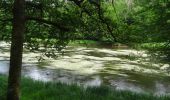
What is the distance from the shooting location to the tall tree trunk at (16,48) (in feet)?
28.3

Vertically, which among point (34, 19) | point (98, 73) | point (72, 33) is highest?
point (34, 19)

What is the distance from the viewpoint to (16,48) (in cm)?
860

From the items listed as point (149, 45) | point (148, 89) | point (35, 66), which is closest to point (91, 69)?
point (35, 66)

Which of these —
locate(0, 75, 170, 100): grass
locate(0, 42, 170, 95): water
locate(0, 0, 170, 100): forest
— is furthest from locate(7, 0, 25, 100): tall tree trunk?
locate(0, 42, 170, 95): water

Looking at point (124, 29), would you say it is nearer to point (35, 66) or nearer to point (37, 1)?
point (37, 1)

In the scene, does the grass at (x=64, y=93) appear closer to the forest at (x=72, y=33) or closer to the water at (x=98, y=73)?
the forest at (x=72, y=33)

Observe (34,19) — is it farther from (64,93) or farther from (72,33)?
(64,93)

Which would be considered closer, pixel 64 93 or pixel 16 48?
pixel 16 48

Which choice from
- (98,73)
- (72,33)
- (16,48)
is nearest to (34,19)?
(16,48)

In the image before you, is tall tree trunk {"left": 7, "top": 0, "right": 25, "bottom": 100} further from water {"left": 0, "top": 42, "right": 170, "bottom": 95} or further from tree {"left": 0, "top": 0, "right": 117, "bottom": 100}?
water {"left": 0, "top": 42, "right": 170, "bottom": 95}

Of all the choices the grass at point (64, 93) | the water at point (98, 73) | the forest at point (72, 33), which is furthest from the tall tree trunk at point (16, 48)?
the water at point (98, 73)

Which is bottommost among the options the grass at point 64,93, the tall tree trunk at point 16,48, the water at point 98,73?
the water at point 98,73

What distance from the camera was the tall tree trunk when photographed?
8.62 meters

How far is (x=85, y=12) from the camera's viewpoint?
35.6 ft
